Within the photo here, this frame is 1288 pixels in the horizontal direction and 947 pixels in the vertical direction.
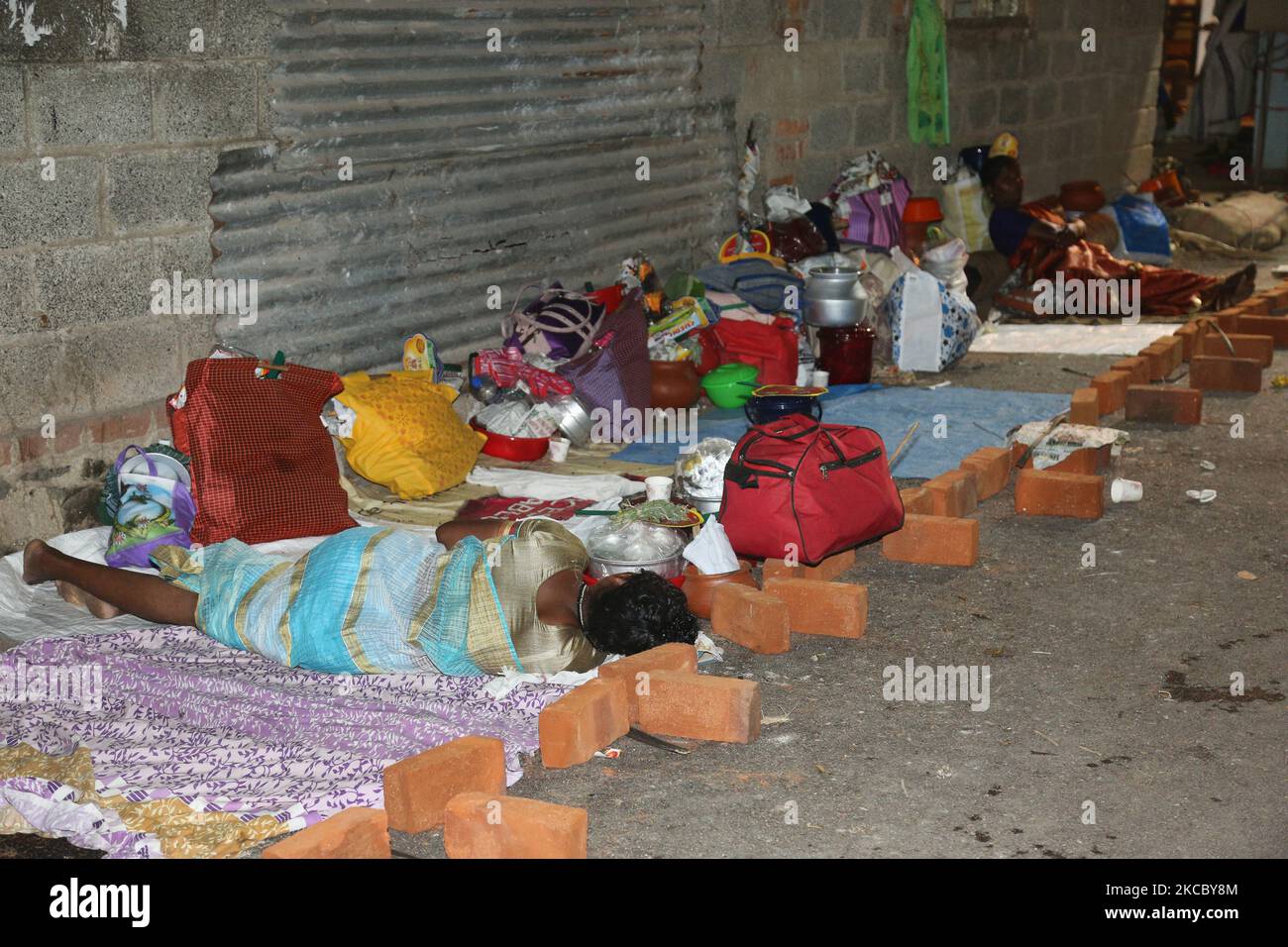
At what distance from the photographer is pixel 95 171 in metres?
5.34

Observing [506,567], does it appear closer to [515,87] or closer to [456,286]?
[456,286]

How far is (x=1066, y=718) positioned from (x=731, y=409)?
12.4 feet

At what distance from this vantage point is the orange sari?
10.1m

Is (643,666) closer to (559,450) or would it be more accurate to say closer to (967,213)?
(559,450)

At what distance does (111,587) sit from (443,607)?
1299 millimetres

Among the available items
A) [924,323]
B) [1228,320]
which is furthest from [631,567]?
[1228,320]

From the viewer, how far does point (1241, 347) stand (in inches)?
334

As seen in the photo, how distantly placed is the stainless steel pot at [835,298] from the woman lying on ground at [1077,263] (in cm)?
251

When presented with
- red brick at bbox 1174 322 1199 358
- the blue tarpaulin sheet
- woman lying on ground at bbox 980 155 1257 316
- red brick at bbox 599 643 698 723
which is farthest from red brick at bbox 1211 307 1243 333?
red brick at bbox 599 643 698 723

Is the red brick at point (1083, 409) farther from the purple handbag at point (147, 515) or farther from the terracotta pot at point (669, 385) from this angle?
the purple handbag at point (147, 515)

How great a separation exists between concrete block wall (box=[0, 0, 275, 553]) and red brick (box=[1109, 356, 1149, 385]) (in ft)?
14.4

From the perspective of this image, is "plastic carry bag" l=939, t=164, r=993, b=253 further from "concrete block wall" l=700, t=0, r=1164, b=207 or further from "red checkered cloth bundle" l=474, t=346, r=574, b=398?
"red checkered cloth bundle" l=474, t=346, r=574, b=398

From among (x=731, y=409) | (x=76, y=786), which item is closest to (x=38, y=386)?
(x=76, y=786)

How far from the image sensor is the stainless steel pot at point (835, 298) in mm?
8336
